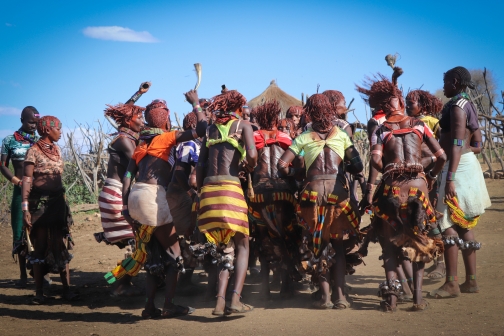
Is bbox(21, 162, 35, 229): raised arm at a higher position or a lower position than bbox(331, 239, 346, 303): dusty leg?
higher

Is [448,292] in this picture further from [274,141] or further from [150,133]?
[150,133]

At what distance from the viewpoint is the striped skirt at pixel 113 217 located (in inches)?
258

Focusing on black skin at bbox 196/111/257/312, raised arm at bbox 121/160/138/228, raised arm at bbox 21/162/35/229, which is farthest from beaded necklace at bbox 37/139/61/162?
black skin at bbox 196/111/257/312

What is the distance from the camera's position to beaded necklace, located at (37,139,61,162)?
657cm

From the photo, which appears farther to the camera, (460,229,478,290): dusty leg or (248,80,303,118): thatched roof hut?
(248,80,303,118): thatched roof hut

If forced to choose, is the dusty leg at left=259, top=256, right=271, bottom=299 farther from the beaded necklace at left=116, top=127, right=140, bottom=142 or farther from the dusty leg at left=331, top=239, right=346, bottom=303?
the beaded necklace at left=116, top=127, right=140, bottom=142

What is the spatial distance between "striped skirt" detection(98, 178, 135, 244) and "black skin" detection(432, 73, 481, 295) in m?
3.69

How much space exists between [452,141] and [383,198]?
1.13m

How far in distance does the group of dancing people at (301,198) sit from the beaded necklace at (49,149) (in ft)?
0.47

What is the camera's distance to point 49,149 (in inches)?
262

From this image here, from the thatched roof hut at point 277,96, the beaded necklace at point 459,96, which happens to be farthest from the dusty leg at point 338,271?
the thatched roof hut at point 277,96

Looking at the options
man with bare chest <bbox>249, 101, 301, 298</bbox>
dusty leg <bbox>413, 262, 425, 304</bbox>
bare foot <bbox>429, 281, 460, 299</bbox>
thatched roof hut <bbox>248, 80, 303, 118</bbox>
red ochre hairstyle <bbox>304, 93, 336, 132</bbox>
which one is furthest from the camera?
thatched roof hut <bbox>248, 80, 303, 118</bbox>

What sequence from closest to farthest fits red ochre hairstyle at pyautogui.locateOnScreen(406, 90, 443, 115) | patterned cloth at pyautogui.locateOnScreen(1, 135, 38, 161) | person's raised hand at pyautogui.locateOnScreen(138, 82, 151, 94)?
1. red ochre hairstyle at pyautogui.locateOnScreen(406, 90, 443, 115)
2. person's raised hand at pyautogui.locateOnScreen(138, 82, 151, 94)
3. patterned cloth at pyautogui.locateOnScreen(1, 135, 38, 161)

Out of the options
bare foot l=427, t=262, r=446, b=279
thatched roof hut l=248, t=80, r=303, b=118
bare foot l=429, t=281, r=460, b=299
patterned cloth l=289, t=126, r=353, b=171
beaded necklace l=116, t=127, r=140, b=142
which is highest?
thatched roof hut l=248, t=80, r=303, b=118
